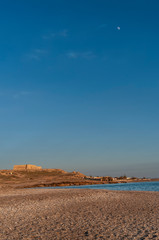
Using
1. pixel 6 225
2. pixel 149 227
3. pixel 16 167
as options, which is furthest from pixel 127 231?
pixel 16 167

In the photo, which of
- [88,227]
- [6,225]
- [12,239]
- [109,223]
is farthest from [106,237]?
[6,225]

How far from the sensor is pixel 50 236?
484 inches

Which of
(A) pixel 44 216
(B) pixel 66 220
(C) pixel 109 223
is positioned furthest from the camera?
(A) pixel 44 216

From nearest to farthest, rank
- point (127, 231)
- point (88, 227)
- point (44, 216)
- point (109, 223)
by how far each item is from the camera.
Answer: point (127, 231)
point (88, 227)
point (109, 223)
point (44, 216)

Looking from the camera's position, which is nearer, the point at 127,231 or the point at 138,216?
the point at 127,231

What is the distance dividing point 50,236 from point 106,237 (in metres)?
2.93

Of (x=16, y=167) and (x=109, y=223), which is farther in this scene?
(x=16, y=167)

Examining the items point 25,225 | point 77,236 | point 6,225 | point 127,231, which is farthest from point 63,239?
point 6,225

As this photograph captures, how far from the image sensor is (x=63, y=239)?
11578 millimetres

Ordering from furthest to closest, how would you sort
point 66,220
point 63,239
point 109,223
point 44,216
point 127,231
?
point 44,216 → point 66,220 → point 109,223 → point 127,231 → point 63,239

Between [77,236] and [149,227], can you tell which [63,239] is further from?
[149,227]

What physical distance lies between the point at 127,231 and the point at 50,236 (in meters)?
4.11

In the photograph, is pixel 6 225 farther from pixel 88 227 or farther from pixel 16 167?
pixel 16 167

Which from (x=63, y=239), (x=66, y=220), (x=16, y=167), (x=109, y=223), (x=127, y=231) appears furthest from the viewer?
(x=16, y=167)
